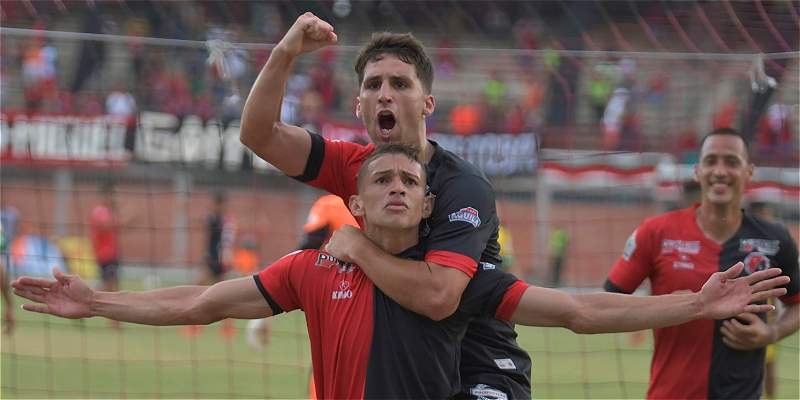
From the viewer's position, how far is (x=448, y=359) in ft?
14.1

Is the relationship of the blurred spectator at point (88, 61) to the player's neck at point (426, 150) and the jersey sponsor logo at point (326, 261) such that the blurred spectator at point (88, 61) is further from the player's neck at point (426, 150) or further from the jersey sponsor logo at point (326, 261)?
the jersey sponsor logo at point (326, 261)

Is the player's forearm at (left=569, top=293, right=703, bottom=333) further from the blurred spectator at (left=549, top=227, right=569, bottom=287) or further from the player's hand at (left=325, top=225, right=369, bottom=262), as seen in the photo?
the blurred spectator at (left=549, top=227, right=569, bottom=287)

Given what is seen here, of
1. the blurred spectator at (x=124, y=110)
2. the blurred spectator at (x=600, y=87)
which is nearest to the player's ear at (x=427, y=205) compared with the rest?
the blurred spectator at (x=124, y=110)

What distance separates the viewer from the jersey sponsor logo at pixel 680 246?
20.4 ft

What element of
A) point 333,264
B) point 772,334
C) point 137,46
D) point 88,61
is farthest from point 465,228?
point 88,61

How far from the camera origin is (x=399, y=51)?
480 centimetres

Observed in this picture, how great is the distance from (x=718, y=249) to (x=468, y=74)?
49.1 feet

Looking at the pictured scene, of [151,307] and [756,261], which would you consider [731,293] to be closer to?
[756,261]

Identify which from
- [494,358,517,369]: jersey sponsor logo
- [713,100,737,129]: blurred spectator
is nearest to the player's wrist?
[494,358,517,369]: jersey sponsor logo

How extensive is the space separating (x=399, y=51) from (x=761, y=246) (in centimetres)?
259

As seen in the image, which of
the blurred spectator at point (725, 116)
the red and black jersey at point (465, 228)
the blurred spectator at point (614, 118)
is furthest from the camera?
the blurred spectator at point (614, 118)

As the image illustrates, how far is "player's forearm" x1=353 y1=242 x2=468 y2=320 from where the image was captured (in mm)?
4168

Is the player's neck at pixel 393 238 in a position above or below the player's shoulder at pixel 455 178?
below

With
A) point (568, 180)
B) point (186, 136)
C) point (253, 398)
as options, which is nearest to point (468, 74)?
point (568, 180)
